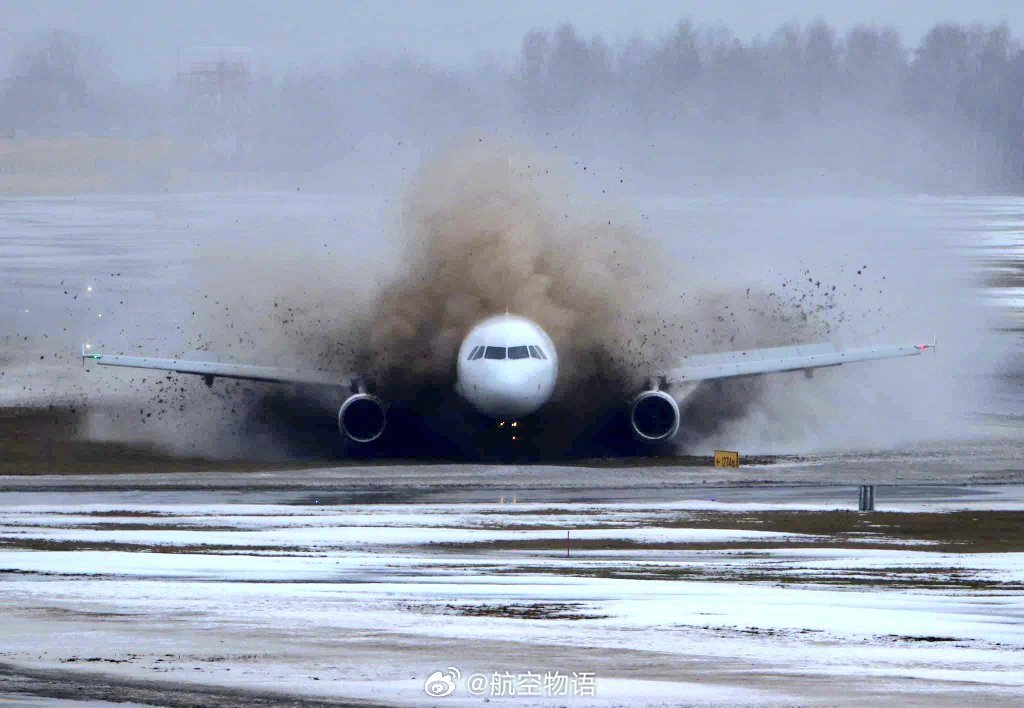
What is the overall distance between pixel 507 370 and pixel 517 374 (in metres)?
0.25

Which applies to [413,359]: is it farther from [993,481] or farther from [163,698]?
[163,698]

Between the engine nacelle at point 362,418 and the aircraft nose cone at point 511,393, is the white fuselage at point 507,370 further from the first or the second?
the engine nacelle at point 362,418

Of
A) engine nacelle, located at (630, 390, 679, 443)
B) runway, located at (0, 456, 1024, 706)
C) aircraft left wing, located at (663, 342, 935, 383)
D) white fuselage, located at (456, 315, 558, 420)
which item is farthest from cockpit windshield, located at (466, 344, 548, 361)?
aircraft left wing, located at (663, 342, 935, 383)

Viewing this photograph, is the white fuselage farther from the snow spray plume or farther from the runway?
the runway

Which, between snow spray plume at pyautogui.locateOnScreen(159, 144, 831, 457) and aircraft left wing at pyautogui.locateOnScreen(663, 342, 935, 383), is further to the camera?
snow spray plume at pyautogui.locateOnScreen(159, 144, 831, 457)

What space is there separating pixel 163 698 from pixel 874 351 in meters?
37.6

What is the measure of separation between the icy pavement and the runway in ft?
0.21

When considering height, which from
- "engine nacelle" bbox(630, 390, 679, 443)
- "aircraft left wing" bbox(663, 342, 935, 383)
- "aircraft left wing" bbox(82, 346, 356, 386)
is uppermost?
"aircraft left wing" bbox(663, 342, 935, 383)

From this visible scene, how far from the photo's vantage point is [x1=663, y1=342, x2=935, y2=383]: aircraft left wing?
180 ft

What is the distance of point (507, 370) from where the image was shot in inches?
1959

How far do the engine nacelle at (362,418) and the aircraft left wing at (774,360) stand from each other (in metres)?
7.50

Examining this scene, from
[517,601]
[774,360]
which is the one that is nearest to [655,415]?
[774,360]

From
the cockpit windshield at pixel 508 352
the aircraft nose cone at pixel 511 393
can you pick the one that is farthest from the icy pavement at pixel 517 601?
the cockpit windshield at pixel 508 352

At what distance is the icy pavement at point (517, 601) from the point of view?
890 inches
